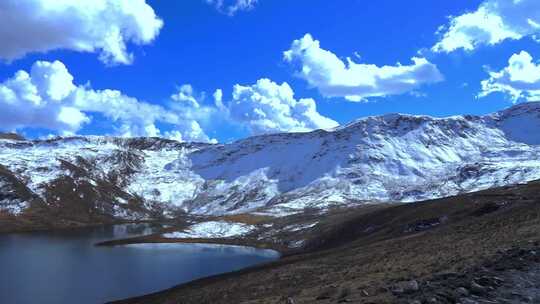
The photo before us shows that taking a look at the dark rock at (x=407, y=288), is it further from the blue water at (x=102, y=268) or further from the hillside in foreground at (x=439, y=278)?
the blue water at (x=102, y=268)

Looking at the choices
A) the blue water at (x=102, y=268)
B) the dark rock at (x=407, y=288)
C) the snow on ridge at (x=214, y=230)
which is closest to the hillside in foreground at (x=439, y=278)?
the dark rock at (x=407, y=288)

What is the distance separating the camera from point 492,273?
2212 centimetres

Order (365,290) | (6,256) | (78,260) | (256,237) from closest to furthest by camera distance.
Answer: (365,290), (78,260), (6,256), (256,237)

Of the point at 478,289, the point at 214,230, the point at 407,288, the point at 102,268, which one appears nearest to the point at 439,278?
the point at 407,288

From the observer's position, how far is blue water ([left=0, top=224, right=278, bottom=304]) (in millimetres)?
77625

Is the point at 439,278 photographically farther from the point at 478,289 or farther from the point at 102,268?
the point at 102,268

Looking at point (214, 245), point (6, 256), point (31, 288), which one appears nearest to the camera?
point (31, 288)

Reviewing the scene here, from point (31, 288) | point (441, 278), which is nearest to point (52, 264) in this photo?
point (31, 288)

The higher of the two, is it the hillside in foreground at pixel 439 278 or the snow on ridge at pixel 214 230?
the snow on ridge at pixel 214 230

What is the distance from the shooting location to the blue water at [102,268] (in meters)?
77.6

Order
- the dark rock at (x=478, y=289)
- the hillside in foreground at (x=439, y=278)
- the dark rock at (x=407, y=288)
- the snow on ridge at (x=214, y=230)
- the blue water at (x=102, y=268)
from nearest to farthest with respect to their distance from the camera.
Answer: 1. the dark rock at (x=478, y=289)
2. the hillside in foreground at (x=439, y=278)
3. the dark rock at (x=407, y=288)
4. the blue water at (x=102, y=268)
5. the snow on ridge at (x=214, y=230)

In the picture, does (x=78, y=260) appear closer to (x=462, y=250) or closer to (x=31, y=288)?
(x=31, y=288)

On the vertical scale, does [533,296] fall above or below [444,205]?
below

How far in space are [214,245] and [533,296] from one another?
143464mm
